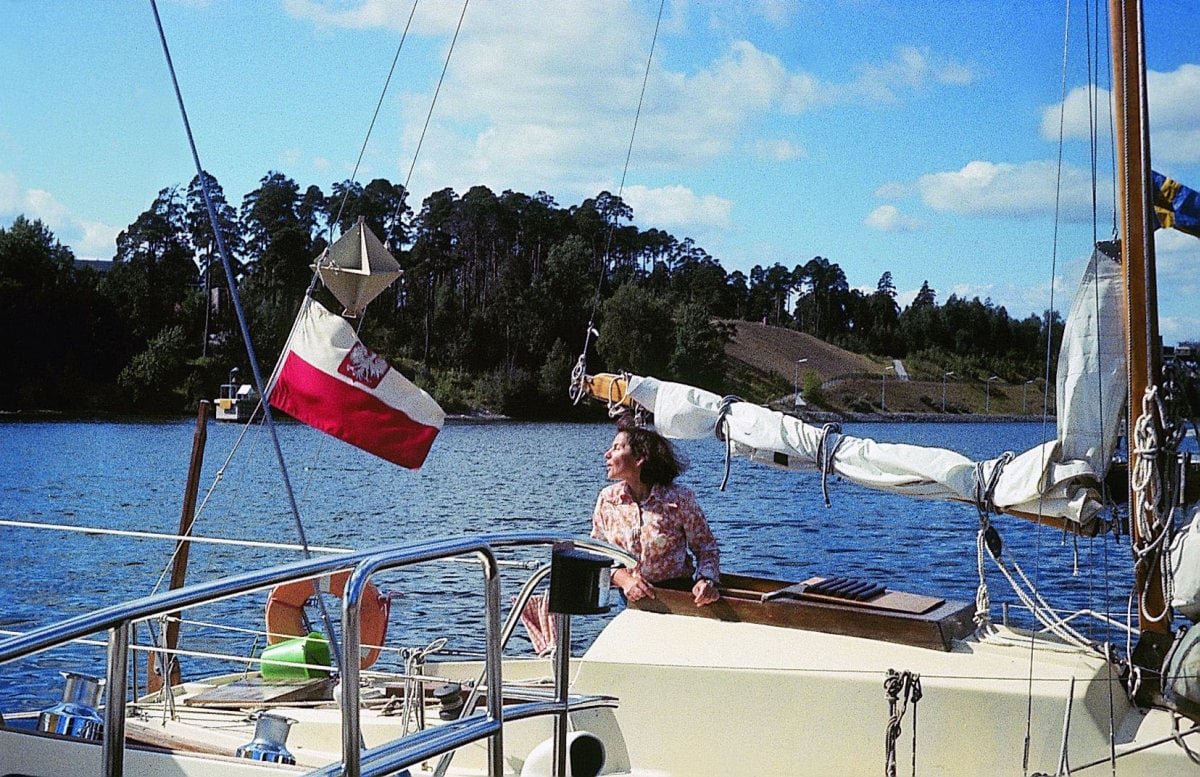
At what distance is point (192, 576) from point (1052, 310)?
16612 millimetres

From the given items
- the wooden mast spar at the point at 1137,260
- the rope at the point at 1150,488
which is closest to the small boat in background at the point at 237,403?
the wooden mast spar at the point at 1137,260

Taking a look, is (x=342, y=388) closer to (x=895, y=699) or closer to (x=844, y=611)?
(x=844, y=611)

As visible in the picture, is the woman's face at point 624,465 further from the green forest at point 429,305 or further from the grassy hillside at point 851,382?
the grassy hillside at point 851,382

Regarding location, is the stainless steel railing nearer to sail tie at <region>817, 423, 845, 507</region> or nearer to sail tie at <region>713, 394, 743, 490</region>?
sail tie at <region>817, 423, 845, 507</region>

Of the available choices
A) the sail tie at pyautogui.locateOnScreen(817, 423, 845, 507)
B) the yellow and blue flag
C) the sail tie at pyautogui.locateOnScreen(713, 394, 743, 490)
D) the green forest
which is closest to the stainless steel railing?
the sail tie at pyautogui.locateOnScreen(817, 423, 845, 507)

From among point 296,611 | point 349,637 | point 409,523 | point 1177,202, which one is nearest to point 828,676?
point 349,637

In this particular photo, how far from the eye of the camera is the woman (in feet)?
19.9

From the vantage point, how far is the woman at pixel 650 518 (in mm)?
6070

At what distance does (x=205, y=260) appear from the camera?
81500 millimetres

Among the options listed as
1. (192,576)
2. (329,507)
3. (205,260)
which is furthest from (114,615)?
(205,260)

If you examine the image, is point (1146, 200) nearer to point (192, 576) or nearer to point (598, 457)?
point (192, 576)

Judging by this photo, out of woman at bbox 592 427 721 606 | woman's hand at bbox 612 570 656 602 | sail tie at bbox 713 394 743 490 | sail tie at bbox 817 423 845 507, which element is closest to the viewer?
woman's hand at bbox 612 570 656 602

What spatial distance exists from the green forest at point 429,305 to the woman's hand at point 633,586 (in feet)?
162

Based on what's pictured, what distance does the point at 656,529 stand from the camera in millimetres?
6094
